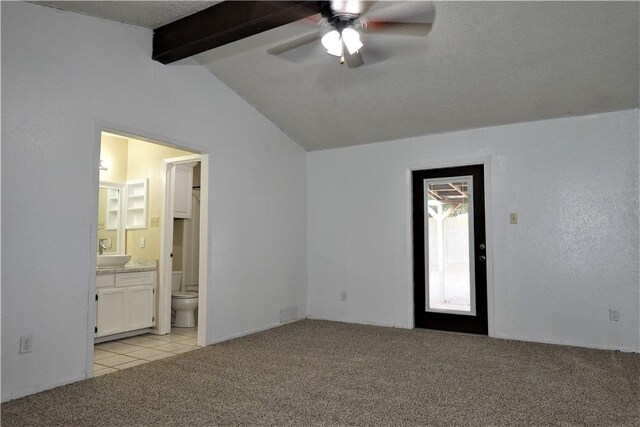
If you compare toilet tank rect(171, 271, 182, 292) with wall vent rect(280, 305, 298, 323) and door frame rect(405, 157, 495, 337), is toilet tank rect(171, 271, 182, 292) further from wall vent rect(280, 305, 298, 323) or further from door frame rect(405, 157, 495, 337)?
door frame rect(405, 157, 495, 337)

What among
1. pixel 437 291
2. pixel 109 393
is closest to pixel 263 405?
pixel 109 393

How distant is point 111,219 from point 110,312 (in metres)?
1.34

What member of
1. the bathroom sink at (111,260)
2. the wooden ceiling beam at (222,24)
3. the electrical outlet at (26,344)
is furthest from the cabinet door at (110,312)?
the wooden ceiling beam at (222,24)

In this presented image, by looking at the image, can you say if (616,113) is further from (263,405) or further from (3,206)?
(3,206)

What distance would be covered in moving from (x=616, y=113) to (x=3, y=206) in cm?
513

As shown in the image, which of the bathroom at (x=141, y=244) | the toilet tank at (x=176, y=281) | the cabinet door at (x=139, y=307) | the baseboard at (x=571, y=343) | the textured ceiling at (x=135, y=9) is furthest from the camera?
the toilet tank at (x=176, y=281)

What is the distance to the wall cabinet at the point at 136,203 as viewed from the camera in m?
5.24

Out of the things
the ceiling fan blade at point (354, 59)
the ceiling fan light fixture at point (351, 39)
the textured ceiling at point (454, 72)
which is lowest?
the ceiling fan blade at point (354, 59)

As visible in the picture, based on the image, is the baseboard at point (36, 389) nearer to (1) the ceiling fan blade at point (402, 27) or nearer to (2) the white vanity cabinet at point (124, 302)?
(2) the white vanity cabinet at point (124, 302)

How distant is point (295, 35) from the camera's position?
3.68 meters

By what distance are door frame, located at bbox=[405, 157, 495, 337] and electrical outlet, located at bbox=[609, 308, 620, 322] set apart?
104cm

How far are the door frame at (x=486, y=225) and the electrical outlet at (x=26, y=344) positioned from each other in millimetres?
3704

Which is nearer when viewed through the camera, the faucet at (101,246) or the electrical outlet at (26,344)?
the electrical outlet at (26,344)

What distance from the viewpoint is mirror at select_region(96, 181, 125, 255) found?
5281 millimetres
